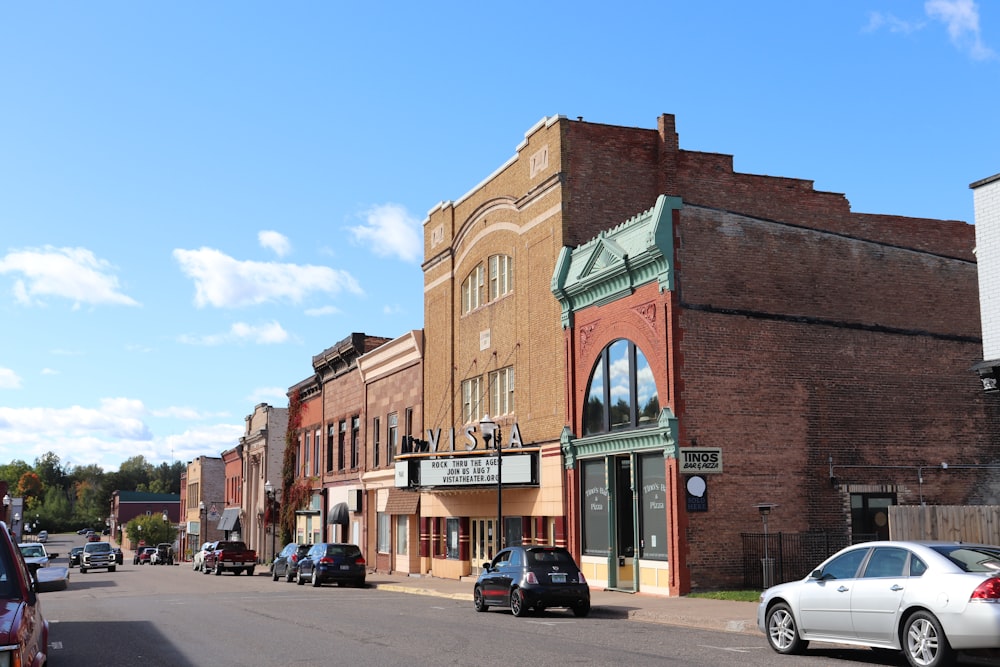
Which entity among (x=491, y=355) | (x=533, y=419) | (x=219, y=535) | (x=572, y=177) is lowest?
(x=219, y=535)

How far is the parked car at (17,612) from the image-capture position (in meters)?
7.71

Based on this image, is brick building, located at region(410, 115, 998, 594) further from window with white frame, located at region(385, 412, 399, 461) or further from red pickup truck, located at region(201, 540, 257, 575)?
red pickup truck, located at region(201, 540, 257, 575)

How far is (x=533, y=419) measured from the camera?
3334 centimetres

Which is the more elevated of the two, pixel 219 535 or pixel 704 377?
pixel 704 377

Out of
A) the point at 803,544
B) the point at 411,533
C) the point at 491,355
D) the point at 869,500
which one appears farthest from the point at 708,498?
the point at 411,533

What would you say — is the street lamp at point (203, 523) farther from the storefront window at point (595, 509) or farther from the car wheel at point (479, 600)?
the car wheel at point (479, 600)

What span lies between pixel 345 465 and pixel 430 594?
855 inches

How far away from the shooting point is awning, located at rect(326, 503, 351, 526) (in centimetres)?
5234

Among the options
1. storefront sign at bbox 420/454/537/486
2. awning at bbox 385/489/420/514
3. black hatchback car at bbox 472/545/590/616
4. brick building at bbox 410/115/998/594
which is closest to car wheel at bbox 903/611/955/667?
black hatchback car at bbox 472/545/590/616

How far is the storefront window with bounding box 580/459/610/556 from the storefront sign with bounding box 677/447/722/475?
3688 mm

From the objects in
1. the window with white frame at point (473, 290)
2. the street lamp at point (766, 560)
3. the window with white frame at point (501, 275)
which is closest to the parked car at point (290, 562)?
the window with white frame at point (473, 290)

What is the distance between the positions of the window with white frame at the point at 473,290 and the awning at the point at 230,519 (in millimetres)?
44704

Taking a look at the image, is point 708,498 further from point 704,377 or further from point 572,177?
point 572,177

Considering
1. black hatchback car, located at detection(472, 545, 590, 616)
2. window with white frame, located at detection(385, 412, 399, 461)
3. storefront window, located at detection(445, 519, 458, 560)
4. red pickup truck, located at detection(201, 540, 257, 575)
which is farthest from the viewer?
red pickup truck, located at detection(201, 540, 257, 575)
